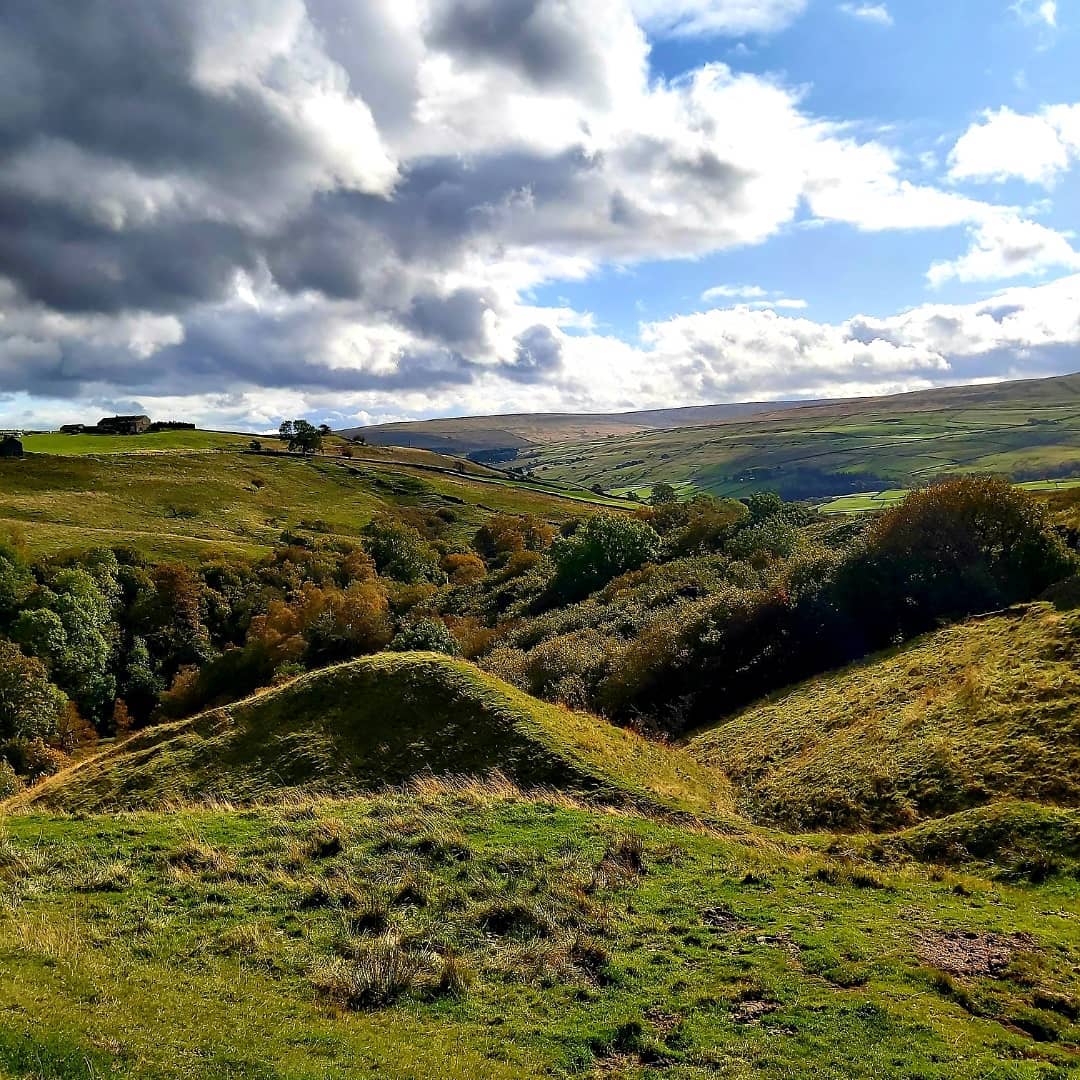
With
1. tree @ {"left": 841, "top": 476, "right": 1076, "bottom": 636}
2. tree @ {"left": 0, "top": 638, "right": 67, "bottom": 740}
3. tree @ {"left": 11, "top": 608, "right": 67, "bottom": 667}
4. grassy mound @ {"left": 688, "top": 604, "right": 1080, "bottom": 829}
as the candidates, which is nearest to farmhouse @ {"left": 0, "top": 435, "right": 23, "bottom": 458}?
tree @ {"left": 11, "top": 608, "right": 67, "bottom": 667}

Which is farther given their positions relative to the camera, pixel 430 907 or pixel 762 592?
pixel 762 592

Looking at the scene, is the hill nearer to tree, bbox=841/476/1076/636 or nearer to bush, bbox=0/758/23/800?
bush, bbox=0/758/23/800

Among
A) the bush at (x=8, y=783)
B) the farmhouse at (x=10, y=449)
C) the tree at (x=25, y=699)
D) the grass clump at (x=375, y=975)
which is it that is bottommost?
the bush at (x=8, y=783)

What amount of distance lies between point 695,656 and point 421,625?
67.1ft

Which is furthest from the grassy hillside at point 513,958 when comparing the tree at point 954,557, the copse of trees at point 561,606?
the tree at point 954,557

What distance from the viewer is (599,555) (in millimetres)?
69125

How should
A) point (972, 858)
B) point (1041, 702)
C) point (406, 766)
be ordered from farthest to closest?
point (406, 766), point (1041, 702), point (972, 858)

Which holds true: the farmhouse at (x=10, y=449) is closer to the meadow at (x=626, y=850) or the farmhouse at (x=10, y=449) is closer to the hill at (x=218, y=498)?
the hill at (x=218, y=498)

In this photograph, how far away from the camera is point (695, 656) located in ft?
133

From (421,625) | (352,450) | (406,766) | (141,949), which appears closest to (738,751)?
(406,766)

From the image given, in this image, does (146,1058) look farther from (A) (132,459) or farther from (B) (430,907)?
(A) (132,459)

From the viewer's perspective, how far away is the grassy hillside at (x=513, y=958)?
9.58m

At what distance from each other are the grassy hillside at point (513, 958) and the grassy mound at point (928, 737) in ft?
13.8

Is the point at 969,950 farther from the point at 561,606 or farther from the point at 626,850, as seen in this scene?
the point at 561,606
